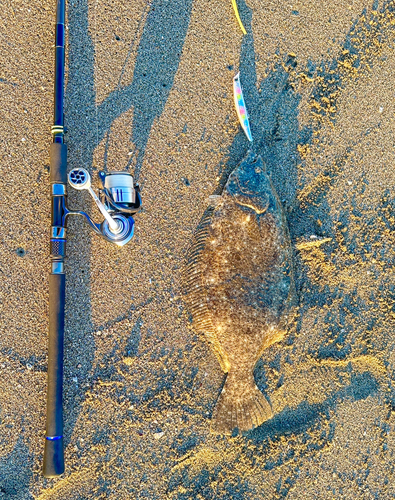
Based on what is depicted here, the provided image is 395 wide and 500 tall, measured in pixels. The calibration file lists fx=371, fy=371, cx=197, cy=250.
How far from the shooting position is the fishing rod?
8.36ft

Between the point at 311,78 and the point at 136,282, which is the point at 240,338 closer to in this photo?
the point at 136,282

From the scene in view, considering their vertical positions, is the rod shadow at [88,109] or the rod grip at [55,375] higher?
the rod shadow at [88,109]

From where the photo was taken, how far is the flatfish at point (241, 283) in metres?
2.75

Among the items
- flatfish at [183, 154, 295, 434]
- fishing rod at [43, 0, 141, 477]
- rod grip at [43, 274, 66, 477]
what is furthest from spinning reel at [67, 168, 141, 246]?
flatfish at [183, 154, 295, 434]

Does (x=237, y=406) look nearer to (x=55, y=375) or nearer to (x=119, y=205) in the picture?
(x=55, y=375)

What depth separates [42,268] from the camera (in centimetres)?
283

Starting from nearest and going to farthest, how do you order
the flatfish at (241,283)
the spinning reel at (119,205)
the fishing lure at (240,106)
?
the spinning reel at (119,205), the flatfish at (241,283), the fishing lure at (240,106)

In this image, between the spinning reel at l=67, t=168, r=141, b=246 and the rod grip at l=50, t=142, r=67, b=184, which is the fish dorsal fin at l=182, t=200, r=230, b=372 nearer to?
the spinning reel at l=67, t=168, r=141, b=246

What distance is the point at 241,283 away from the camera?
9.00 ft

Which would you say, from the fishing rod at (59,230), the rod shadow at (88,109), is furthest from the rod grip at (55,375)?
the rod shadow at (88,109)

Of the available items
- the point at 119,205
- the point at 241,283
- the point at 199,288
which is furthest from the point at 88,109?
the point at 241,283

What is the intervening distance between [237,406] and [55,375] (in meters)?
1.37

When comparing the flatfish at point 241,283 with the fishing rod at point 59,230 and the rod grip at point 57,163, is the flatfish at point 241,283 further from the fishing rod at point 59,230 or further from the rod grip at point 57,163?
the rod grip at point 57,163

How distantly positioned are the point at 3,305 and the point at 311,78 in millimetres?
3035
